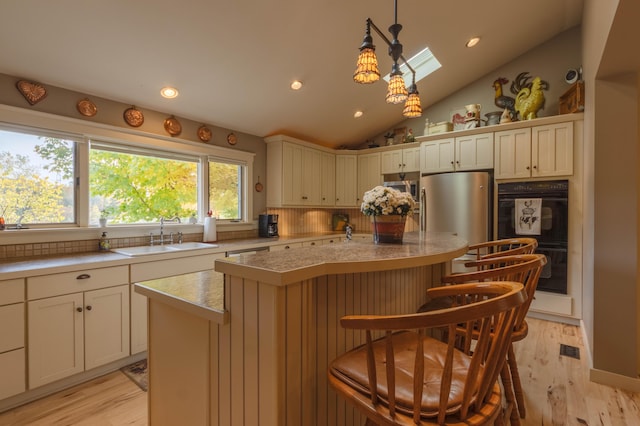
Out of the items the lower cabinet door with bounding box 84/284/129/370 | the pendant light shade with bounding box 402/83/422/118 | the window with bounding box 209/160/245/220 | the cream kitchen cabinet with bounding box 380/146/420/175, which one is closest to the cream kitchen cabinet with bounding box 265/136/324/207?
the window with bounding box 209/160/245/220

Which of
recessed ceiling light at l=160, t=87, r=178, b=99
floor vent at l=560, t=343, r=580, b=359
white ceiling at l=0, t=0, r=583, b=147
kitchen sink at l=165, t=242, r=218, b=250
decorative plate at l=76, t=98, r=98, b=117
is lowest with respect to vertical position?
floor vent at l=560, t=343, r=580, b=359

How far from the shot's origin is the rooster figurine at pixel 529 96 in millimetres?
3609

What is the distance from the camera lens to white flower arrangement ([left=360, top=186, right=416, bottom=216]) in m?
1.68

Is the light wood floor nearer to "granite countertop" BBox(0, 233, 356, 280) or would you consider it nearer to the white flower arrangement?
"granite countertop" BBox(0, 233, 356, 280)

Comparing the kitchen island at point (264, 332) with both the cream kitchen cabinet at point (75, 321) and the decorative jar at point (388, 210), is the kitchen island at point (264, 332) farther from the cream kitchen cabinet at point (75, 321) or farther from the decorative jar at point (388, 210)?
the cream kitchen cabinet at point (75, 321)

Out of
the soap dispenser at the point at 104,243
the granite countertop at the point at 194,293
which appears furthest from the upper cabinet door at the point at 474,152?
the soap dispenser at the point at 104,243

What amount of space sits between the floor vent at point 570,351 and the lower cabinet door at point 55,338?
3.88 m

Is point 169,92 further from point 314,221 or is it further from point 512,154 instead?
point 512,154

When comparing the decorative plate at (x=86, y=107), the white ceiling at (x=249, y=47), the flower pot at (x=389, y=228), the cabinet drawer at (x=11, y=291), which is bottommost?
the cabinet drawer at (x=11, y=291)

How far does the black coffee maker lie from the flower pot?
8.59ft

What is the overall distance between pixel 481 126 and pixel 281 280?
13.3ft

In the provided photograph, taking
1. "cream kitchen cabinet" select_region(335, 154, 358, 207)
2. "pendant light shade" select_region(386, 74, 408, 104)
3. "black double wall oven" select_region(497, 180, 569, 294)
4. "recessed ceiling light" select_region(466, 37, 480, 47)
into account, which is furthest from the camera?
"cream kitchen cabinet" select_region(335, 154, 358, 207)

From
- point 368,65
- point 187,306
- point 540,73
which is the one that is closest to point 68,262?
point 187,306

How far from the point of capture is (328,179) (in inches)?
197
